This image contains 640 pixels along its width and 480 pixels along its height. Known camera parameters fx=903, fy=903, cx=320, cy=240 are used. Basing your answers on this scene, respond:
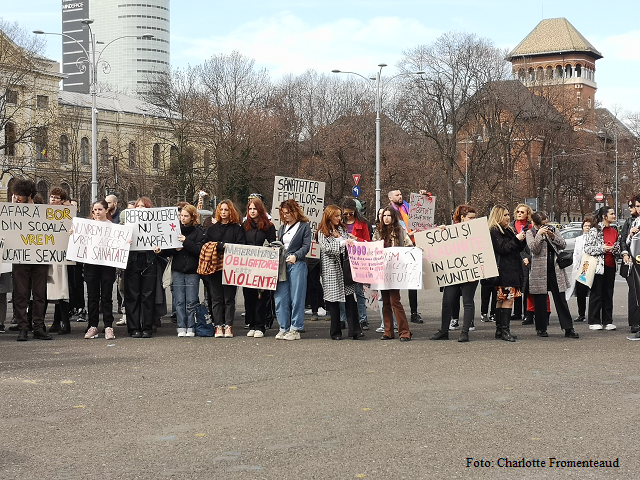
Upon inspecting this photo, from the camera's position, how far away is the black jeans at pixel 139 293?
12.8m

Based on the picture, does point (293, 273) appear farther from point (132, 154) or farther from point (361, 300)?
point (132, 154)

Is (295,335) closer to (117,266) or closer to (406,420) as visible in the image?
(117,266)

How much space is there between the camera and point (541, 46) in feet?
405

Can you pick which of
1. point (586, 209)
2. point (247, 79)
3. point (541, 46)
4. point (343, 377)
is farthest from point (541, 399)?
point (541, 46)

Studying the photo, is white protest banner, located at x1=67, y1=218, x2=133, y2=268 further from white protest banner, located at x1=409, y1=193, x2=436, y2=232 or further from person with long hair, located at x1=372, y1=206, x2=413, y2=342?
white protest banner, located at x1=409, y1=193, x2=436, y2=232

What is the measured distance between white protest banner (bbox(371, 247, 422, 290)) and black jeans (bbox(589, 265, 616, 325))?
10.6ft

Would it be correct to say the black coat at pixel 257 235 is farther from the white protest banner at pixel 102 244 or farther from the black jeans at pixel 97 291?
the black jeans at pixel 97 291

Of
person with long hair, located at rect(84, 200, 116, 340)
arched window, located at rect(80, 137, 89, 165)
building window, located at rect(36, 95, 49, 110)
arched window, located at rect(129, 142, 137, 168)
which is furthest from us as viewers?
arched window, located at rect(80, 137, 89, 165)

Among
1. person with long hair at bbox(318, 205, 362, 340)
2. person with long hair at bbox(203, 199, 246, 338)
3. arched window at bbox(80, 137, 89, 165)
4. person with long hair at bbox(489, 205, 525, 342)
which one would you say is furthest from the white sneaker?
arched window at bbox(80, 137, 89, 165)

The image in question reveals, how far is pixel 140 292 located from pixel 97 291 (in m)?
0.64

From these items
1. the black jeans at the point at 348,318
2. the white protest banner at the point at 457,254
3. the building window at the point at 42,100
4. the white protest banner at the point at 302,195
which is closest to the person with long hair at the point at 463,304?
the white protest banner at the point at 457,254

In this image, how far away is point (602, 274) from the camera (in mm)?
14070

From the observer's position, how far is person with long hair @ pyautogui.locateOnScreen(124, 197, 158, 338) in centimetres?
1281

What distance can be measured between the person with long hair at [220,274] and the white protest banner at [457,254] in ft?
8.63
